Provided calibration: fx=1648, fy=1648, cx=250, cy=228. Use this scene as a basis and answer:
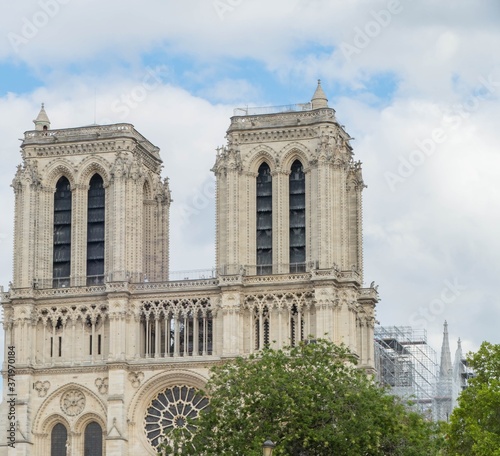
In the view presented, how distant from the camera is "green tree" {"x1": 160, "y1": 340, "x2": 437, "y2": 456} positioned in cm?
7662

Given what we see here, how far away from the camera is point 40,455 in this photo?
106 metres

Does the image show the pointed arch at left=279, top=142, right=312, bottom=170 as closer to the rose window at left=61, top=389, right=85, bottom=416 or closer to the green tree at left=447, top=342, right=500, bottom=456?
the rose window at left=61, top=389, right=85, bottom=416

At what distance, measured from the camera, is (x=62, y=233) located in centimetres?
10975

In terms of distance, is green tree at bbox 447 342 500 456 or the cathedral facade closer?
green tree at bbox 447 342 500 456

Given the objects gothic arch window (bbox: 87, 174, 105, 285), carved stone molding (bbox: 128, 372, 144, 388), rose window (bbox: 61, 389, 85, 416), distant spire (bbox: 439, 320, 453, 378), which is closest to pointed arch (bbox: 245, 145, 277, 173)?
gothic arch window (bbox: 87, 174, 105, 285)

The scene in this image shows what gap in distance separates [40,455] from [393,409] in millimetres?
33667

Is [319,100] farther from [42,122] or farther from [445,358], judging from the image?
[445,358]

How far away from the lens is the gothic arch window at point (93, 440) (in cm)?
10594

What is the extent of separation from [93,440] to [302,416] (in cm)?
3214

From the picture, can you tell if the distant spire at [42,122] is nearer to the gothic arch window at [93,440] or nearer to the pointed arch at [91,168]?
the pointed arch at [91,168]

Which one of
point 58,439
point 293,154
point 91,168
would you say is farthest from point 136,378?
point 293,154

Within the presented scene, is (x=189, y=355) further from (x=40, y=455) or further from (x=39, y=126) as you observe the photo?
(x=39, y=126)

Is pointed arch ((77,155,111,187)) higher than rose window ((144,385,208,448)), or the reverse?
pointed arch ((77,155,111,187))

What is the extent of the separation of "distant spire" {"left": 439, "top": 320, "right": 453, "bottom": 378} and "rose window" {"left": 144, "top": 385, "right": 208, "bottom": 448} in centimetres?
3964
